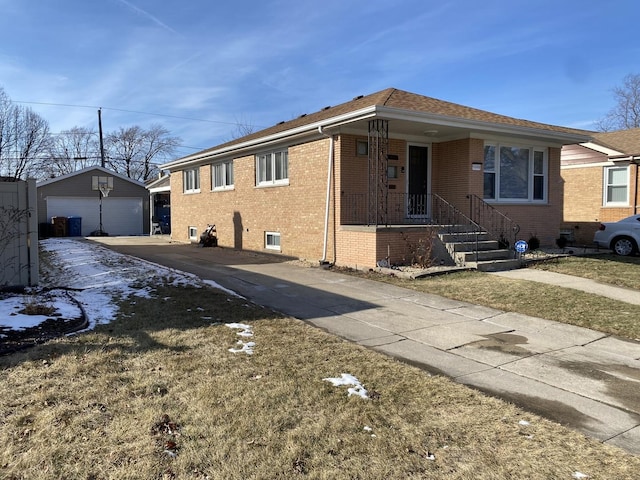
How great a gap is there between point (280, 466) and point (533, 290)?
724 centimetres

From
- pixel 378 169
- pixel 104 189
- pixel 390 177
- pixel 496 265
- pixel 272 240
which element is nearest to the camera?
pixel 496 265

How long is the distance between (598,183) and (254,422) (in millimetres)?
20087

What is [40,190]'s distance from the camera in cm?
2955

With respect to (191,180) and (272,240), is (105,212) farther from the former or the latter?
(272,240)

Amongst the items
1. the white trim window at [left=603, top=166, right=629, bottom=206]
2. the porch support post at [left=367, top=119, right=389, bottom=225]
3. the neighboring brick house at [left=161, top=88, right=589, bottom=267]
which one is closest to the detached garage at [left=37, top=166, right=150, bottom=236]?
the neighboring brick house at [left=161, top=88, right=589, bottom=267]

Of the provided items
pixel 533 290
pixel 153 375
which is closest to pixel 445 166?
pixel 533 290

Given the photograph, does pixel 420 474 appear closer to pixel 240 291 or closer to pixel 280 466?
pixel 280 466

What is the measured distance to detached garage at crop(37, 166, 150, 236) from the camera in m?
30.0

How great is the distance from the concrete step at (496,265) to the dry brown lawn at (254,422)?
21.5 feet

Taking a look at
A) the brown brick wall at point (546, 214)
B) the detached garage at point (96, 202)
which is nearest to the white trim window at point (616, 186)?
the brown brick wall at point (546, 214)

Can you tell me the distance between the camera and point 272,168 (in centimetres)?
1562

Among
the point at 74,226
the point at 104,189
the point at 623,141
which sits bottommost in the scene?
the point at 74,226

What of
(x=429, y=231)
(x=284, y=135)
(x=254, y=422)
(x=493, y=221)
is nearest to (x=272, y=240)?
(x=284, y=135)

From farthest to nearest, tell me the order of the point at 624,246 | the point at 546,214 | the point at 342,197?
the point at 546,214
the point at 624,246
the point at 342,197
